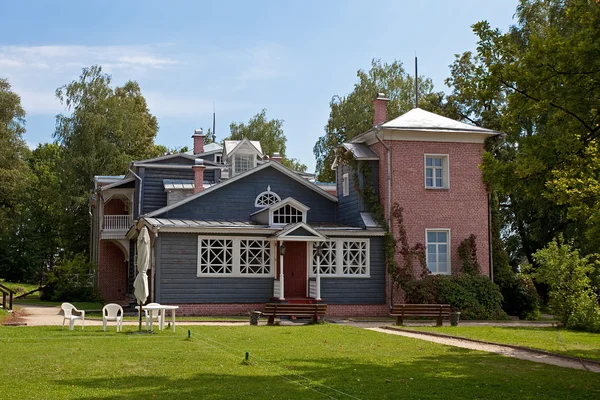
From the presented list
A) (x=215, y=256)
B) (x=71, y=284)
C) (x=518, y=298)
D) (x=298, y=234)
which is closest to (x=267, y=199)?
(x=298, y=234)

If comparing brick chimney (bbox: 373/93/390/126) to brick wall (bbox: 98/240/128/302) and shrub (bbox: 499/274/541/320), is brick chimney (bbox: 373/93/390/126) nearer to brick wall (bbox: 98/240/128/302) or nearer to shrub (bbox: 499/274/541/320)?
shrub (bbox: 499/274/541/320)

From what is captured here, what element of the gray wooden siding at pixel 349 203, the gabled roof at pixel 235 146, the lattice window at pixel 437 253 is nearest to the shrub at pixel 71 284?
the gabled roof at pixel 235 146

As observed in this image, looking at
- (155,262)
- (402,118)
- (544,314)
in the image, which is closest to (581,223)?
(544,314)

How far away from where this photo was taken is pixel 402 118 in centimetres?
2909

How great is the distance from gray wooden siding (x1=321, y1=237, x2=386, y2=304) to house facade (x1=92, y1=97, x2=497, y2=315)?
Answer: 0.12ft

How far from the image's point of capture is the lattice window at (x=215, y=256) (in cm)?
2570

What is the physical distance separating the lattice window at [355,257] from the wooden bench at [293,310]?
499 centimetres

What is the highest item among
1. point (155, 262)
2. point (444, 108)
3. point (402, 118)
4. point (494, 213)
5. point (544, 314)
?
point (444, 108)

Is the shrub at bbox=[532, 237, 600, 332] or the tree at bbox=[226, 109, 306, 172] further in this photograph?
the tree at bbox=[226, 109, 306, 172]

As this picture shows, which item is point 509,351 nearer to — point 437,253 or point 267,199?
point 437,253

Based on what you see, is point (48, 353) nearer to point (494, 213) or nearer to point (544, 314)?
point (494, 213)

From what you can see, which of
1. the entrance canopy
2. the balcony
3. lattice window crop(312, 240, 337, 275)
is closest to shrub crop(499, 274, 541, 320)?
lattice window crop(312, 240, 337, 275)

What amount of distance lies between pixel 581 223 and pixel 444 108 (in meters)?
11.9

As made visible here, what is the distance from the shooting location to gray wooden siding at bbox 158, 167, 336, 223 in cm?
2866
